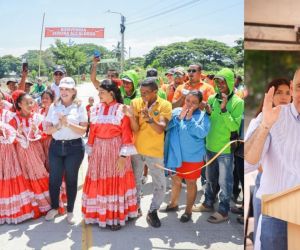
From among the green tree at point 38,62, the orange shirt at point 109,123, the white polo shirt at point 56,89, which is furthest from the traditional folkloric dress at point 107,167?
the green tree at point 38,62

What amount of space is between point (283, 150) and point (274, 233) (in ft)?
1.16

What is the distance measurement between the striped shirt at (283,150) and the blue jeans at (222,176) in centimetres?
25

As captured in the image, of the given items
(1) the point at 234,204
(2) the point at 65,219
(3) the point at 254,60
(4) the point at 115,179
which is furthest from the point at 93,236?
(3) the point at 254,60

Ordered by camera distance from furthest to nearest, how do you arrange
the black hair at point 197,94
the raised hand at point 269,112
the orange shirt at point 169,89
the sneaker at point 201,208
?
the orange shirt at point 169,89
the sneaker at point 201,208
the black hair at point 197,94
the raised hand at point 269,112

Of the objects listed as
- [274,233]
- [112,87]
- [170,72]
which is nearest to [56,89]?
[112,87]

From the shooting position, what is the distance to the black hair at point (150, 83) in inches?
77.5

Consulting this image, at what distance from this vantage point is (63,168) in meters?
1.90

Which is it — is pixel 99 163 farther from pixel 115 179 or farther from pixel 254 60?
pixel 254 60

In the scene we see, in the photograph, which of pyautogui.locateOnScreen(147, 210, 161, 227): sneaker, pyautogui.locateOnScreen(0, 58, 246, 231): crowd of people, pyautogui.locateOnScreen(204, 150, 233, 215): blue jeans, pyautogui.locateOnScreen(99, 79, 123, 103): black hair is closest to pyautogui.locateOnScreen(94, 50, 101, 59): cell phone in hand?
pyautogui.locateOnScreen(0, 58, 246, 231): crowd of people

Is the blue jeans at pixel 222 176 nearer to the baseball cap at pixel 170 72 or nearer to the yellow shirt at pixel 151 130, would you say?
the yellow shirt at pixel 151 130

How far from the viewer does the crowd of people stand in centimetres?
182

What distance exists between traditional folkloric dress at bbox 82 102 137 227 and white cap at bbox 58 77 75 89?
217mm

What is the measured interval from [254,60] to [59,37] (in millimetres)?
813

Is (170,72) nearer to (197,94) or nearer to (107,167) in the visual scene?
(197,94)
